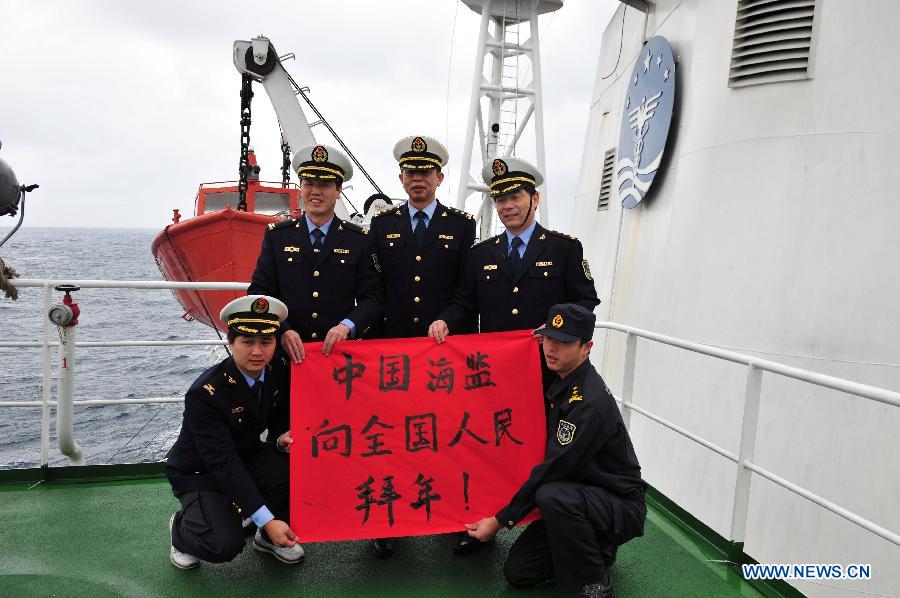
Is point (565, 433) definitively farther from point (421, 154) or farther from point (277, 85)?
point (277, 85)

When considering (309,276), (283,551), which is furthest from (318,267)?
(283,551)

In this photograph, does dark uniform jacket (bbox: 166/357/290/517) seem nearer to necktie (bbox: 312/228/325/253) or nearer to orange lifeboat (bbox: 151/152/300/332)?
necktie (bbox: 312/228/325/253)

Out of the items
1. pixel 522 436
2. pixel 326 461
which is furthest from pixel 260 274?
pixel 522 436

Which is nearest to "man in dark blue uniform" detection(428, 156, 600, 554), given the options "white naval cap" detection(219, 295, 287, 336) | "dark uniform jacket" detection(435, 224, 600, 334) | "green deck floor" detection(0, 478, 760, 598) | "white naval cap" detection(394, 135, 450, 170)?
"dark uniform jacket" detection(435, 224, 600, 334)

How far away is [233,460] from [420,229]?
138 centimetres

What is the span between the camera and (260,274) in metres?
3.15

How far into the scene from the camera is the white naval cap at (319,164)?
3.03m

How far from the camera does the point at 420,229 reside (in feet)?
11.0

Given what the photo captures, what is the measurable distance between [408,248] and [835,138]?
8.27ft

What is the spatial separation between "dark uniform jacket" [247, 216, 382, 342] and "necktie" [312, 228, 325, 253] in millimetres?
21

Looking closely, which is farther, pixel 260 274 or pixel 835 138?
pixel 835 138

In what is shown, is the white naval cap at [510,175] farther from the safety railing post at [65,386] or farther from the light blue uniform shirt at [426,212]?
the safety railing post at [65,386]

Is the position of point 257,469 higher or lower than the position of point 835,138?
lower

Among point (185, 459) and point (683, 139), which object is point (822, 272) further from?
point (185, 459)
